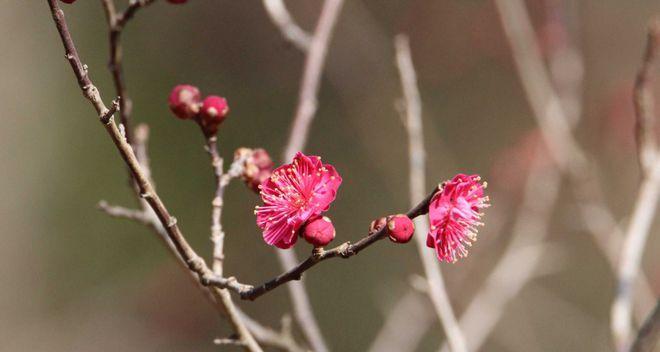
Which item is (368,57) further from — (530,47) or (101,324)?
(101,324)

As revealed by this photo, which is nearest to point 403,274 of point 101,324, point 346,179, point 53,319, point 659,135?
point 346,179

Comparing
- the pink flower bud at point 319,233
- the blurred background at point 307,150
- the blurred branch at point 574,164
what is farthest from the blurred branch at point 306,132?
the blurred background at point 307,150

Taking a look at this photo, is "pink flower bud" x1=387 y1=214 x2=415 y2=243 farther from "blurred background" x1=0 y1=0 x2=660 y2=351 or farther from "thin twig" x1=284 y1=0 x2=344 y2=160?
"blurred background" x1=0 y1=0 x2=660 y2=351

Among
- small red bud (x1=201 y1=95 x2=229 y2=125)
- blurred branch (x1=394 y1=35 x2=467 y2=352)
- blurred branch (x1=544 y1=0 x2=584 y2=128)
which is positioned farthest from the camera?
blurred branch (x1=544 y1=0 x2=584 y2=128)

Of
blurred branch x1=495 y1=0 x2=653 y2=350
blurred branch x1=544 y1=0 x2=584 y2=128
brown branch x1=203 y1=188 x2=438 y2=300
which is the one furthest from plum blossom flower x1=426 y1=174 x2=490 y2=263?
blurred branch x1=544 y1=0 x2=584 y2=128

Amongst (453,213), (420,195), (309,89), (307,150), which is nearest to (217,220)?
(453,213)

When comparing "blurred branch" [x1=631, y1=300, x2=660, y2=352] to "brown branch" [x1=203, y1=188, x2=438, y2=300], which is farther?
"blurred branch" [x1=631, y1=300, x2=660, y2=352]
